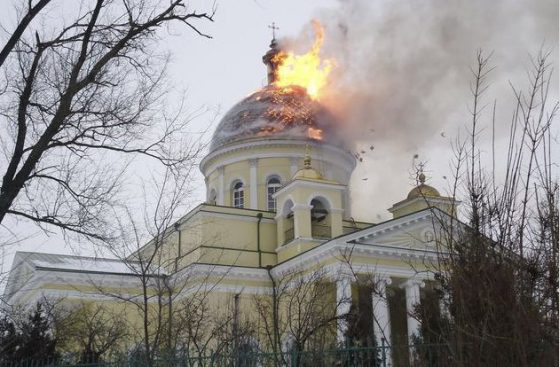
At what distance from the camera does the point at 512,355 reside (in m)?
4.37

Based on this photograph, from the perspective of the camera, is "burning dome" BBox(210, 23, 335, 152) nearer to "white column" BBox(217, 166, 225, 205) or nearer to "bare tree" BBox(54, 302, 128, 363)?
"white column" BBox(217, 166, 225, 205)

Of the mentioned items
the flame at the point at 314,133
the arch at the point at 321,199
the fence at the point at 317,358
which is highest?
the flame at the point at 314,133

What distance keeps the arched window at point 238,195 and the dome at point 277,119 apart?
7.78ft

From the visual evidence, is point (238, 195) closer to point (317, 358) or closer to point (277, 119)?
point (277, 119)

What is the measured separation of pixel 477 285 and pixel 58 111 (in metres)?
8.96

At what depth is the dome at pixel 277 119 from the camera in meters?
33.7

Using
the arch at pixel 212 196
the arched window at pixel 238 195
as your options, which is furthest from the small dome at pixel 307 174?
the arch at pixel 212 196

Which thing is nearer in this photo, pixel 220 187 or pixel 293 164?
pixel 293 164

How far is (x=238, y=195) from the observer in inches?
1375

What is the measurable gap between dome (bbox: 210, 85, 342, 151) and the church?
2.5 inches

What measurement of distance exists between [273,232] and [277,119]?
6.67 metres

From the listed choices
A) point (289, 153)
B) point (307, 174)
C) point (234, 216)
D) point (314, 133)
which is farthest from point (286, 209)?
point (314, 133)

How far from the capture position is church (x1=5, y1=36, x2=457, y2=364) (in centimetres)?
2577

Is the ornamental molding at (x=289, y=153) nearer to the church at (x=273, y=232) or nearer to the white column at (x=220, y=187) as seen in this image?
the church at (x=273, y=232)
